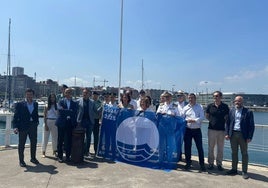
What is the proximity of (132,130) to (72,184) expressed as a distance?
100.0 inches

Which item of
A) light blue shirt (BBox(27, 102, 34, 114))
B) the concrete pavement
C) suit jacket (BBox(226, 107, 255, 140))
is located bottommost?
the concrete pavement

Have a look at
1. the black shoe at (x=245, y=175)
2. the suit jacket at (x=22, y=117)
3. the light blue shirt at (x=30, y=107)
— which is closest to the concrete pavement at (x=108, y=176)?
the black shoe at (x=245, y=175)

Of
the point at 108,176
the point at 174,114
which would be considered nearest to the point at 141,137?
the point at 174,114

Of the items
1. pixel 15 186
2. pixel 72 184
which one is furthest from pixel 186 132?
pixel 15 186

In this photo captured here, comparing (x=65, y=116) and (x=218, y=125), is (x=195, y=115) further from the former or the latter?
(x=65, y=116)

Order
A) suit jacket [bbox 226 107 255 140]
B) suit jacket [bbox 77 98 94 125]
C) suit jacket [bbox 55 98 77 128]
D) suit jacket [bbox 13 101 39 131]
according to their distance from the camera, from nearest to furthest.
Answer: suit jacket [bbox 226 107 255 140] < suit jacket [bbox 13 101 39 131] < suit jacket [bbox 55 98 77 128] < suit jacket [bbox 77 98 94 125]

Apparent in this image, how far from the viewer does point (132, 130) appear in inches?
311

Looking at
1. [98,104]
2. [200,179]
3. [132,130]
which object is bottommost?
[200,179]

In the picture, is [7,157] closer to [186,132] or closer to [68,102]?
[68,102]

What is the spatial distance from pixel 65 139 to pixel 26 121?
3.71 feet

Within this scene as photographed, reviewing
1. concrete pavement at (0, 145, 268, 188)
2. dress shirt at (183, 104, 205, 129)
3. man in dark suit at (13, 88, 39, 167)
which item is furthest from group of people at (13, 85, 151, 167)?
dress shirt at (183, 104, 205, 129)

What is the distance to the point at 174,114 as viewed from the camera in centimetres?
766

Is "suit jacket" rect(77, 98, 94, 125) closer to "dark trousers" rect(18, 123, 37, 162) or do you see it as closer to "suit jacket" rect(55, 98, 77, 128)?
"suit jacket" rect(55, 98, 77, 128)

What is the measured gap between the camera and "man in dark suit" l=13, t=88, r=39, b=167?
7.27m
